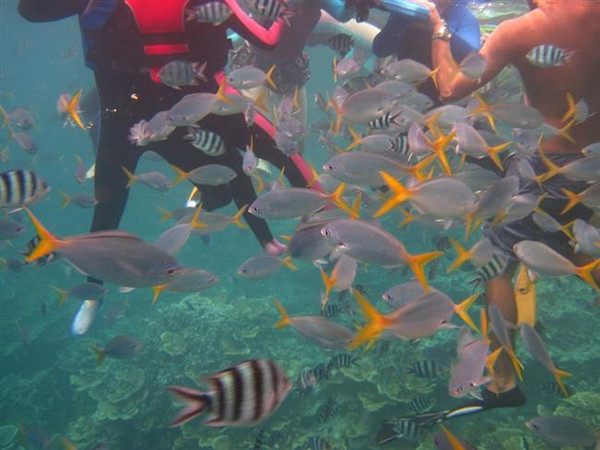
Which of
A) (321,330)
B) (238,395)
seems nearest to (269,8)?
(321,330)

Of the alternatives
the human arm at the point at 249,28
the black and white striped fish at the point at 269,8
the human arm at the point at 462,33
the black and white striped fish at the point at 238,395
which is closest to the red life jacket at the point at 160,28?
the human arm at the point at 249,28

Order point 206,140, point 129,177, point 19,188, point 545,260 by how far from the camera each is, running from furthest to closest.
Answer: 1. point 129,177
2. point 206,140
3. point 19,188
4. point 545,260

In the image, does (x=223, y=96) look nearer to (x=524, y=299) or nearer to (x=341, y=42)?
(x=341, y=42)

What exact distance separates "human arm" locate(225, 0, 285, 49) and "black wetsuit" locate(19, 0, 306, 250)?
2cm

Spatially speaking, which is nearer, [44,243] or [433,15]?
[44,243]

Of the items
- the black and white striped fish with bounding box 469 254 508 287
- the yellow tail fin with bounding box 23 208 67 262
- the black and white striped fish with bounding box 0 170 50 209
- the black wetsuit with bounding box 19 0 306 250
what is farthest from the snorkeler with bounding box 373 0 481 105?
the black and white striped fish with bounding box 0 170 50 209

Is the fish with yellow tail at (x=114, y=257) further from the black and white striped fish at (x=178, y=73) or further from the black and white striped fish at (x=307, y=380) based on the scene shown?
the black and white striped fish at (x=307, y=380)

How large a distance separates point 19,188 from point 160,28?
6.82 ft

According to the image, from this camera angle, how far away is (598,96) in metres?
Result: 3.63

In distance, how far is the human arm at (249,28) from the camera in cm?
421

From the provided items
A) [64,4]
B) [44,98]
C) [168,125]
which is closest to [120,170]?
[168,125]

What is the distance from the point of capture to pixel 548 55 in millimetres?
3383

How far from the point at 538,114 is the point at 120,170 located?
15.0ft

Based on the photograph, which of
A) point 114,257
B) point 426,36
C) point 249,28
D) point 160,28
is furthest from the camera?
point 426,36
